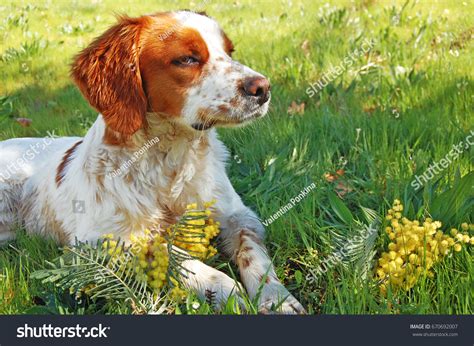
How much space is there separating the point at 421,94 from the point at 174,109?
8.81 feet

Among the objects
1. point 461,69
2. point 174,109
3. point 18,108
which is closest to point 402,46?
point 461,69

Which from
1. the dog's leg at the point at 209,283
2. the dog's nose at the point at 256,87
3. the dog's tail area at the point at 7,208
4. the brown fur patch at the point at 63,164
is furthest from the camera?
the dog's tail area at the point at 7,208

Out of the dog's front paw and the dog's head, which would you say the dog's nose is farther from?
the dog's front paw

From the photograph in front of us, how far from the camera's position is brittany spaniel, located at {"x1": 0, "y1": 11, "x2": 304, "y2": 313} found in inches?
119

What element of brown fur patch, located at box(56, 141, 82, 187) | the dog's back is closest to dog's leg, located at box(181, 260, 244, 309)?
brown fur patch, located at box(56, 141, 82, 187)

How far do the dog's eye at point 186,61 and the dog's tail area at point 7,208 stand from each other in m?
1.80

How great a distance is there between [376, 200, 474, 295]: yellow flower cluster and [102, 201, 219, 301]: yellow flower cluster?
0.90 m

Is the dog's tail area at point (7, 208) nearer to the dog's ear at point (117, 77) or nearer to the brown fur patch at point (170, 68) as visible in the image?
the dog's ear at point (117, 77)

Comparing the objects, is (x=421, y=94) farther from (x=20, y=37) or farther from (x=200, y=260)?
(x=20, y=37)

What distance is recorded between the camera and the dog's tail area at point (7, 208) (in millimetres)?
4047

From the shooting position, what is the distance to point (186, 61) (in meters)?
3.06

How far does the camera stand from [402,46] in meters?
5.83

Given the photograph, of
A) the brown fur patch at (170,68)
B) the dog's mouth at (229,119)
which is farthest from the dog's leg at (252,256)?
the brown fur patch at (170,68)

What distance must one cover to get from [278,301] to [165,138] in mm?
1117
